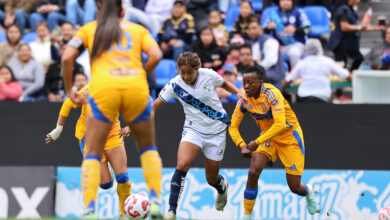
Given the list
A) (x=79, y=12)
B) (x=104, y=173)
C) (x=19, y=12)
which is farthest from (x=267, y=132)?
(x=19, y=12)

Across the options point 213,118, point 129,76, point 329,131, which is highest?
point 129,76

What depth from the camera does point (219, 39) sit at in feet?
49.0

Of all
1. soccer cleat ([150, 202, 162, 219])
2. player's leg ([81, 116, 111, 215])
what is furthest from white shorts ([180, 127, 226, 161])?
player's leg ([81, 116, 111, 215])

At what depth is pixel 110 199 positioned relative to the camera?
12031 millimetres

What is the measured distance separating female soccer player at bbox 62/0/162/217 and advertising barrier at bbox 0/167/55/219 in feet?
16.5

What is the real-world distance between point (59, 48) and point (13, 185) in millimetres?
3796

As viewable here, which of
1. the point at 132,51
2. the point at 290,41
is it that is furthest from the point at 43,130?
the point at 132,51

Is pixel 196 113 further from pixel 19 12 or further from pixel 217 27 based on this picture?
pixel 19 12

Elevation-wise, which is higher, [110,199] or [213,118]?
[213,118]

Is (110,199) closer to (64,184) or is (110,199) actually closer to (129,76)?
(64,184)

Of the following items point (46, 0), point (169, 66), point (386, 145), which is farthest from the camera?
point (46, 0)

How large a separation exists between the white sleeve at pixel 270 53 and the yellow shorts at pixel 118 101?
22.9 ft

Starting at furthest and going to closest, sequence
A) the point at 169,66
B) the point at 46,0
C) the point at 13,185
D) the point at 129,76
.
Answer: the point at 46,0, the point at 169,66, the point at 13,185, the point at 129,76

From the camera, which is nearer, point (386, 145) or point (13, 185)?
point (13, 185)
